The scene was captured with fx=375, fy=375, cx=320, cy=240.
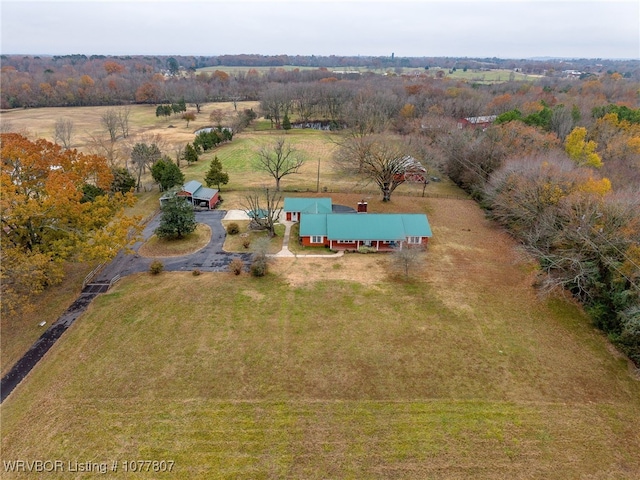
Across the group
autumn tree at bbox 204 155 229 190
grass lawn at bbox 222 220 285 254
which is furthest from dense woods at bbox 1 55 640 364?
grass lawn at bbox 222 220 285 254

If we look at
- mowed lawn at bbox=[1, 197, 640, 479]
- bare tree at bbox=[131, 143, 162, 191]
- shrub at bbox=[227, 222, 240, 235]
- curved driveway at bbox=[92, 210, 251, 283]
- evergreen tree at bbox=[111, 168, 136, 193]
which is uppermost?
bare tree at bbox=[131, 143, 162, 191]

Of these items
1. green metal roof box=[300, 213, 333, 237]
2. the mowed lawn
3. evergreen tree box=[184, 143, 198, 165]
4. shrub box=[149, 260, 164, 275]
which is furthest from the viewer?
evergreen tree box=[184, 143, 198, 165]

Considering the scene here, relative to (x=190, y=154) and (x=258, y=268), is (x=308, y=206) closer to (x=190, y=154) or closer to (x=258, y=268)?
(x=258, y=268)

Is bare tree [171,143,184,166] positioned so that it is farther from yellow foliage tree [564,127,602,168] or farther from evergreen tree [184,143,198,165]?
yellow foliage tree [564,127,602,168]

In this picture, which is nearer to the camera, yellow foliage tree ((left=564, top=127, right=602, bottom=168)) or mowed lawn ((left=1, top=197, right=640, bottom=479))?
mowed lawn ((left=1, top=197, right=640, bottom=479))

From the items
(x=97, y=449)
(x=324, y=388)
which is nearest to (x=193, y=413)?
(x=97, y=449)

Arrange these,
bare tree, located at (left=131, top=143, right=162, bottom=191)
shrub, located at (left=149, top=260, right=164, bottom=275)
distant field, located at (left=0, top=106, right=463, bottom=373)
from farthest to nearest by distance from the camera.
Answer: bare tree, located at (left=131, top=143, right=162, bottom=191) → shrub, located at (left=149, top=260, right=164, bottom=275) → distant field, located at (left=0, top=106, right=463, bottom=373)
